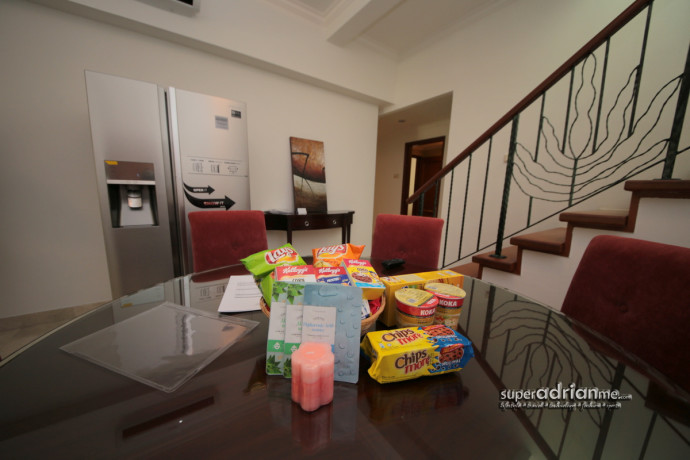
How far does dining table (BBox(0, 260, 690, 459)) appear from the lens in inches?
12.9

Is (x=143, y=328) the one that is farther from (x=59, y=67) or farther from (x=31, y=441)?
(x=59, y=67)

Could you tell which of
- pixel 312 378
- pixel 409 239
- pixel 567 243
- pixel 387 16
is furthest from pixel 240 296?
pixel 387 16

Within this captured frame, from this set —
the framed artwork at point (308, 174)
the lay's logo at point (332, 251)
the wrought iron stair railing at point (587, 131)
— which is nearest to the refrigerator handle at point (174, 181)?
the framed artwork at point (308, 174)

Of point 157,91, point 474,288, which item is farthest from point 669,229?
point 157,91

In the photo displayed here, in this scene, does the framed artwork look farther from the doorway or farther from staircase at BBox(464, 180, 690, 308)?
the doorway

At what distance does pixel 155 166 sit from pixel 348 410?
2.06m

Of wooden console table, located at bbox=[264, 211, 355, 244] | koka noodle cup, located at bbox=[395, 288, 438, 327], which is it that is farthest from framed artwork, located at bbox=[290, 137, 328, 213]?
koka noodle cup, located at bbox=[395, 288, 438, 327]

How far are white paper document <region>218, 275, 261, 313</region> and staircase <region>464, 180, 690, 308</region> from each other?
63.8 inches

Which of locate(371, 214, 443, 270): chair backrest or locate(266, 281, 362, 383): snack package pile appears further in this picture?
locate(371, 214, 443, 270): chair backrest

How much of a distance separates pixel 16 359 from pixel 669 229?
2307 mm

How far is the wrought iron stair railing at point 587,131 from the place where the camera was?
151 cm

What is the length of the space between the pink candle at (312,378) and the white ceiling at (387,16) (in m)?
2.82

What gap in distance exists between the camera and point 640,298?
0.64m

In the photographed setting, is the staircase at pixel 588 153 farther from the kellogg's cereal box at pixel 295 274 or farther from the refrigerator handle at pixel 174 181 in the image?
the refrigerator handle at pixel 174 181
